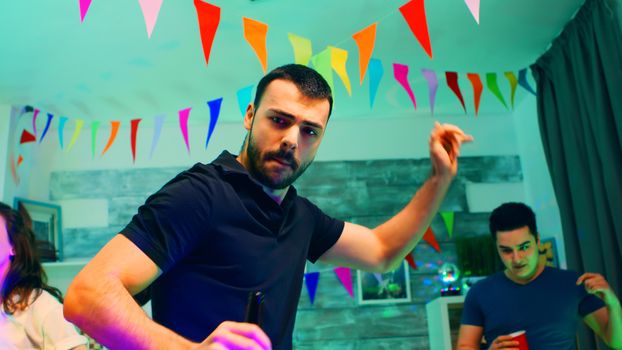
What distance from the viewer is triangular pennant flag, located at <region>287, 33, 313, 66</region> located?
2.69m

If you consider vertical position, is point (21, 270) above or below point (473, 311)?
above

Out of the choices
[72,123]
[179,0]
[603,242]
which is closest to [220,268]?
[179,0]

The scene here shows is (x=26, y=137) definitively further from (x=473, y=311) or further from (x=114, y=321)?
(x=114, y=321)

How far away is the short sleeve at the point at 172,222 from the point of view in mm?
853

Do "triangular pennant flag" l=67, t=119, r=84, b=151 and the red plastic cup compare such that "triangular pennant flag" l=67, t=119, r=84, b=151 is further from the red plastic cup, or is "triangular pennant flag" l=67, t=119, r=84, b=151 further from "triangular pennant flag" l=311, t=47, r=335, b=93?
the red plastic cup

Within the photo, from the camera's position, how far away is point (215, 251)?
0.95m

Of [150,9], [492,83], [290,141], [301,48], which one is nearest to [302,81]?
[290,141]

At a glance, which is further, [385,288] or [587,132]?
[385,288]

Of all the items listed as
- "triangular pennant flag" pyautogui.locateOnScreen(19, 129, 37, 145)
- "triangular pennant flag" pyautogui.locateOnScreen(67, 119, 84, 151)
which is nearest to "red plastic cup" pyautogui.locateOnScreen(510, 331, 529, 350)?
"triangular pennant flag" pyautogui.locateOnScreen(67, 119, 84, 151)

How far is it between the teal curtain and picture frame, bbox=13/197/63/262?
3194 millimetres

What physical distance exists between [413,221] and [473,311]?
1.48 metres

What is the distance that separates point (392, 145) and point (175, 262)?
3509 millimetres

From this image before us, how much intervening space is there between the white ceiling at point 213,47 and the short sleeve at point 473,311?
1.35 meters

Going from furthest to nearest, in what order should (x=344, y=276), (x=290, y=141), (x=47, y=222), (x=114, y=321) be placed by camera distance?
(x=47, y=222) < (x=344, y=276) < (x=290, y=141) < (x=114, y=321)
